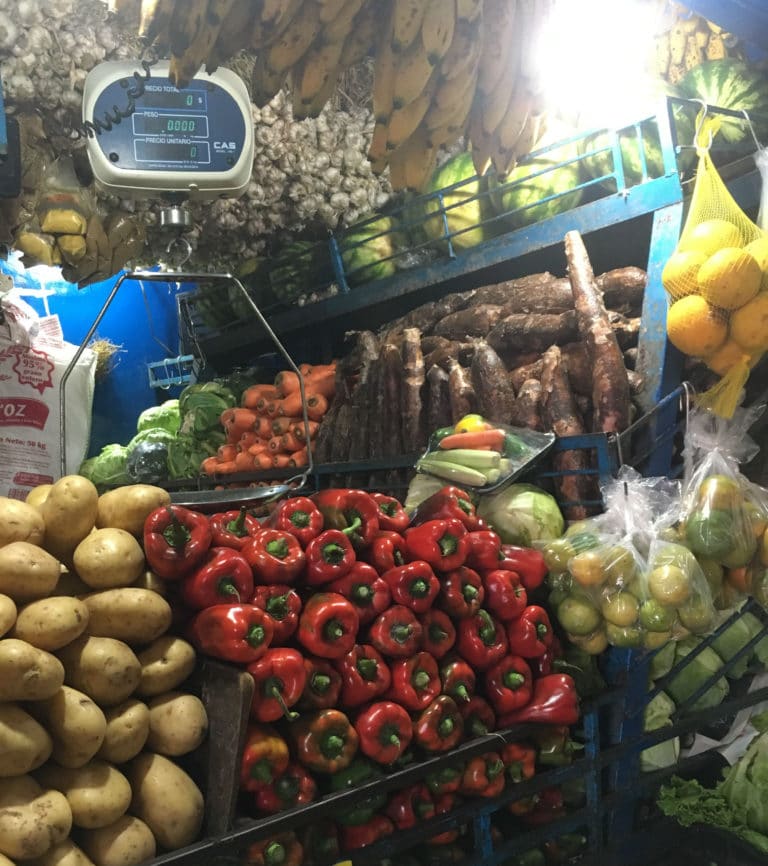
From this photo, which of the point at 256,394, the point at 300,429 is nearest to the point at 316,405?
the point at 300,429

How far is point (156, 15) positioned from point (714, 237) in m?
1.66

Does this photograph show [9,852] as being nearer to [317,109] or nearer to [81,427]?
[317,109]

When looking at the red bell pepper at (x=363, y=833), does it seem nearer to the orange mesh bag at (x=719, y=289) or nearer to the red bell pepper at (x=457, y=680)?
the red bell pepper at (x=457, y=680)

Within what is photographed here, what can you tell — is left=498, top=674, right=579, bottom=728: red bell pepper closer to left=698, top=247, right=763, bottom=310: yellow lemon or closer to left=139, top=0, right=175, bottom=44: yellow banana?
left=698, top=247, right=763, bottom=310: yellow lemon

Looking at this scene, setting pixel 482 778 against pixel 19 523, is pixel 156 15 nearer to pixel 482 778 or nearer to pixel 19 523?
pixel 19 523

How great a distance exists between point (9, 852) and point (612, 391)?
2.09m

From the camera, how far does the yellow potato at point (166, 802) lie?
5.16 feet

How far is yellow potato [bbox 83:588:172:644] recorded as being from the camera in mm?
1685

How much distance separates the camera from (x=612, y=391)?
103 inches

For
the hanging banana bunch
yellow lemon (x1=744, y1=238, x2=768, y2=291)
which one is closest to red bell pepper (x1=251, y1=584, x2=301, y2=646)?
the hanging banana bunch

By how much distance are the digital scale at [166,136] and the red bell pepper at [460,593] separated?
4.64ft

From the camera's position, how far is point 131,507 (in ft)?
6.10

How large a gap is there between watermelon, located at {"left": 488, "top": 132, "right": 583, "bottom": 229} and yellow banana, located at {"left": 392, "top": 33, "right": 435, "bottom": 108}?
1.42 meters

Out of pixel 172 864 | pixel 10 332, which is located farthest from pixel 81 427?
pixel 172 864
